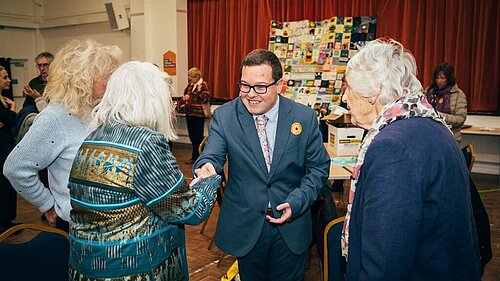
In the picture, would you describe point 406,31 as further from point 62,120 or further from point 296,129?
point 62,120

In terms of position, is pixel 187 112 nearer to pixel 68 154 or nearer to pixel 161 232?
pixel 68 154

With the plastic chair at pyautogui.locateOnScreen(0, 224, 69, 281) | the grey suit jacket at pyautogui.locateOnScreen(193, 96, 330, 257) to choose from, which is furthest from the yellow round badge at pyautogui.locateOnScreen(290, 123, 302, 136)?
the plastic chair at pyautogui.locateOnScreen(0, 224, 69, 281)

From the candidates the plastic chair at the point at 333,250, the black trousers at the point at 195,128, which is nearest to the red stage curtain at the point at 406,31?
the black trousers at the point at 195,128

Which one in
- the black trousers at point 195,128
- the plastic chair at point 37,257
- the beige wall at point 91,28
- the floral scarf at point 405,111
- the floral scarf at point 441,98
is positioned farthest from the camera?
the beige wall at point 91,28

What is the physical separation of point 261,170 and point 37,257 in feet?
3.26

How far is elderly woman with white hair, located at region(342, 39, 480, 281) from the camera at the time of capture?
4.06ft

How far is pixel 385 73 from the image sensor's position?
4.73 feet

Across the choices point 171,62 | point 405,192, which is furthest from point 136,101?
point 171,62

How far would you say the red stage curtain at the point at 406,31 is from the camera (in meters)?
6.61

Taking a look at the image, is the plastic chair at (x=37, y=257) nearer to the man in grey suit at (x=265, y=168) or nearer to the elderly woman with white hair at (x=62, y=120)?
the elderly woman with white hair at (x=62, y=120)

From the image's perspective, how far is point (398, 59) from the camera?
1.45m

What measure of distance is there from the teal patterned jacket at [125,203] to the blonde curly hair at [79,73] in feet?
1.79

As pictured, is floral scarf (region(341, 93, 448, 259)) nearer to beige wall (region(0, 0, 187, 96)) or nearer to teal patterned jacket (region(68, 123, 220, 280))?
teal patterned jacket (region(68, 123, 220, 280))

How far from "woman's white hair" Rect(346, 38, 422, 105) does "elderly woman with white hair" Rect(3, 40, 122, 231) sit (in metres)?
1.19
